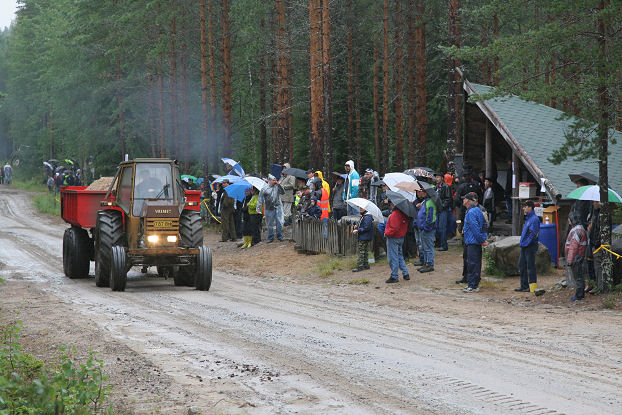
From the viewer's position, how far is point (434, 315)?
40.4 ft

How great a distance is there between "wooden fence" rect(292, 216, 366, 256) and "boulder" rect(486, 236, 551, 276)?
4135 mm

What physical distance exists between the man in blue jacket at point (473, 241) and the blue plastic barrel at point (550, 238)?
2.83 meters

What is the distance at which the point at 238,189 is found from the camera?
950 inches

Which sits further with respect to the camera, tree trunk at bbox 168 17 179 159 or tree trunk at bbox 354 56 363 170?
tree trunk at bbox 354 56 363 170

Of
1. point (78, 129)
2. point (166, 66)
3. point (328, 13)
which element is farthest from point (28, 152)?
point (328, 13)

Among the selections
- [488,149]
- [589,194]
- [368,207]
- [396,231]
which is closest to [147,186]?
[368,207]

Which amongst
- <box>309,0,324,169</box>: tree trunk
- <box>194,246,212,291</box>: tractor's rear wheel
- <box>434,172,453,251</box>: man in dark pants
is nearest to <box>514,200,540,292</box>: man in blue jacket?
<box>434,172,453,251</box>: man in dark pants

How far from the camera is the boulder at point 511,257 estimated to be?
52.6ft

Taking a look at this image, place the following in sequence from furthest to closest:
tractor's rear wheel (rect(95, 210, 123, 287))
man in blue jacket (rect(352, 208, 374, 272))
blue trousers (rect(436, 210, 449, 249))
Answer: blue trousers (rect(436, 210, 449, 249)) → man in blue jacket (rect(352, 208, 374, 272)) → tractor's rear wheel (rect(95, 210, 123, 287))

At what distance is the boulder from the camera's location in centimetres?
1605

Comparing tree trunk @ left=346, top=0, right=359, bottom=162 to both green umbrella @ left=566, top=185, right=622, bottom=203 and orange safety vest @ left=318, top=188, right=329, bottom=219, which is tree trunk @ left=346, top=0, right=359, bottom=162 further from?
green umbrella @ left=566, top=185, right=622, bottom=203

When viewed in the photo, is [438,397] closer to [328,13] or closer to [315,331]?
[315,331]

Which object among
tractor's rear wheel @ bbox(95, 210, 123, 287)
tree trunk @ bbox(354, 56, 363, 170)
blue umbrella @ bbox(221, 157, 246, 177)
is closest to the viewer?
tractor's rear wheel @ bbox(95, 210, 123, 287)

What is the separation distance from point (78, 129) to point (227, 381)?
4998 cm
